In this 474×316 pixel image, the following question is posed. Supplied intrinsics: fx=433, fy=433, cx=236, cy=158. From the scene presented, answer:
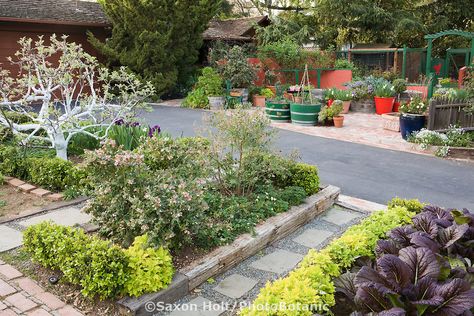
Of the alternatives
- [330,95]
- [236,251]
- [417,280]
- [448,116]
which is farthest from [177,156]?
[330,95]

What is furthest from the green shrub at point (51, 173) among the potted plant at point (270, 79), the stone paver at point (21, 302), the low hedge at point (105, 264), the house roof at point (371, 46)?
the house roof at point (371, 46)

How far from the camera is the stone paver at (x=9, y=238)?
158 inches

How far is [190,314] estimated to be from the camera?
3148 millimetres

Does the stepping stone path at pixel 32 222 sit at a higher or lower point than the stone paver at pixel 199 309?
higher

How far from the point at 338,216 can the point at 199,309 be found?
251 centimetres

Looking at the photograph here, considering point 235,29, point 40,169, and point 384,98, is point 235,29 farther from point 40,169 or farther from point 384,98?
point 40,169

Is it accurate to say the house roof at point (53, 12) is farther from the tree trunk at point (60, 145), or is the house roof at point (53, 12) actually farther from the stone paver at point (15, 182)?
the stone paver at point (15, 182)

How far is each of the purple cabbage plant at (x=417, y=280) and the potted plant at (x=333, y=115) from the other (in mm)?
8105

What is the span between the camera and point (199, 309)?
10.5 ft

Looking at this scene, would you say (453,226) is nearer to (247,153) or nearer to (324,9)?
(247,153)

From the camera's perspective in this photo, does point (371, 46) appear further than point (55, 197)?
Yes

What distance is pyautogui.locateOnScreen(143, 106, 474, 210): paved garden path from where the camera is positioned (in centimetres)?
621

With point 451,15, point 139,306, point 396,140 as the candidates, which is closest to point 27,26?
point 396,140

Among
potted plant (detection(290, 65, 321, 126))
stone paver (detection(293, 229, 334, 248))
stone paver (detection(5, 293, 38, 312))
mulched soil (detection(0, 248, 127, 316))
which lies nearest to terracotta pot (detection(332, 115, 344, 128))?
potted plant (detection(290, 65, 321, 126))
